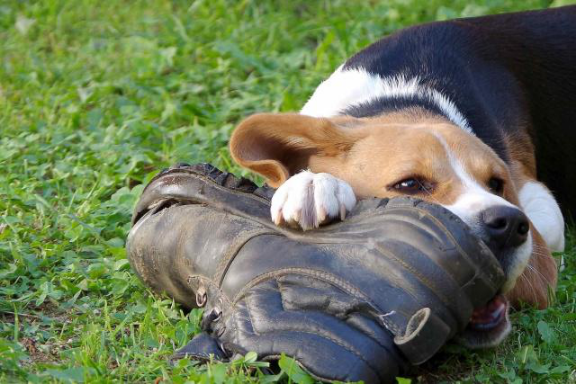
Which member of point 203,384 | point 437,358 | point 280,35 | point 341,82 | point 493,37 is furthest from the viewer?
point 280,35

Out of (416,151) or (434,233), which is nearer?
(434,233)

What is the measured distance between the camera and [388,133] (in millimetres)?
3660

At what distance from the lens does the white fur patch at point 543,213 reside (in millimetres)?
4367

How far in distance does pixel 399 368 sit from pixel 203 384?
1.89 ft

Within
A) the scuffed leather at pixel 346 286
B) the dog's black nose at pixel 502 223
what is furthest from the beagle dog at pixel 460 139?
the scuffed leather at pixel 346 286

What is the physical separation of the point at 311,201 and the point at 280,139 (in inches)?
26.5

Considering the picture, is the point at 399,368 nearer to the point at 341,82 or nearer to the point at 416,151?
the point at 416,151

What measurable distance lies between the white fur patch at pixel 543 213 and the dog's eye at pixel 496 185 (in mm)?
607

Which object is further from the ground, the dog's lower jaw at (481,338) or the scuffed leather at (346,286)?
the scuffed leather at (346,286)

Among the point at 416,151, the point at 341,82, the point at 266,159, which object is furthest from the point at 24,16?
the point at 416,151

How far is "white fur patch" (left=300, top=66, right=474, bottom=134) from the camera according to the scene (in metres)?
4.25

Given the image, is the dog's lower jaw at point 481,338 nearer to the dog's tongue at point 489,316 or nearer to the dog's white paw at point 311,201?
the dog's tongue at point 489,316

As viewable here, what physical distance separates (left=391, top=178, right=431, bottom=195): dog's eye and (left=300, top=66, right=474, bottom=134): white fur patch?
2.62ft

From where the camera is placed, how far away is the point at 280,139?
3.80 meters
